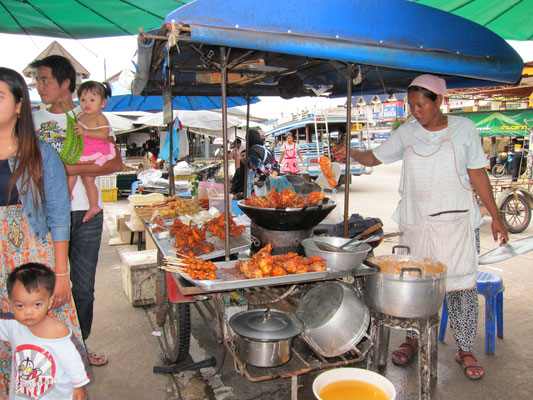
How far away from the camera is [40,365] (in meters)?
1.84

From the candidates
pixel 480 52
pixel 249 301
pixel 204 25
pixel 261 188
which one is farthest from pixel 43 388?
pixel 261 188

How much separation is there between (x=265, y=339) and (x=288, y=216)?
784 millimetres

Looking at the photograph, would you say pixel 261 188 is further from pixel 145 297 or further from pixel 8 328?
pixel 8 328

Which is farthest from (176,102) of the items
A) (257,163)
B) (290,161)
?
(290,161)

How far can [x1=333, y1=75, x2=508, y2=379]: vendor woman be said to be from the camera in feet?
9.34

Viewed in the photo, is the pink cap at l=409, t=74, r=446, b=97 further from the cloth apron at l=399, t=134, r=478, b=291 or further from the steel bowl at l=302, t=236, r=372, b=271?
the steel bowl at l=302, t=236, r=372, b=271

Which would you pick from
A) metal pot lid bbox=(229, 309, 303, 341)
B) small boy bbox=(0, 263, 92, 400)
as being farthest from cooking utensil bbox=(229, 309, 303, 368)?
small boy bbox=(0, 263, 92, 400)

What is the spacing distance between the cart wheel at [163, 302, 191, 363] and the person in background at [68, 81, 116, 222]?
975 millimetres

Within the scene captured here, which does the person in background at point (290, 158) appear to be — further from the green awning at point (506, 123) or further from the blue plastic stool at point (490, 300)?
the blue plastic stool at point (490, 300)

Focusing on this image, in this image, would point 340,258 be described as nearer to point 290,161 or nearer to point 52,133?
point 52,133

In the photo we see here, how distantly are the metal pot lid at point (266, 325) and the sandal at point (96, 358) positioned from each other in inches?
61.5

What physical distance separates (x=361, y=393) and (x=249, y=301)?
113cm

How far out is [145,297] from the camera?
4391 mm

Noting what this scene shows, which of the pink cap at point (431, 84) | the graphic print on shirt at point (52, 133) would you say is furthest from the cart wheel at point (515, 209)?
the graphic print on shirt at point (52, 133)
